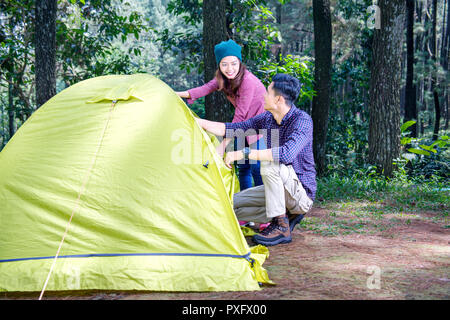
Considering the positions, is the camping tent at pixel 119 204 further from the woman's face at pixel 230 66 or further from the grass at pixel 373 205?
the grass at pixel 373 205

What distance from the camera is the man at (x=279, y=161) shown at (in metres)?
3.46

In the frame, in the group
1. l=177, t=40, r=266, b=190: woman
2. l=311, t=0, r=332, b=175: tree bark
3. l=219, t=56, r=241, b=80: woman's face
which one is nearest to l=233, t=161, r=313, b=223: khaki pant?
l=177, t=40, r=266, b=190: woman

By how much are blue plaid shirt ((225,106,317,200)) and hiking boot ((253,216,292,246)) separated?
355mm

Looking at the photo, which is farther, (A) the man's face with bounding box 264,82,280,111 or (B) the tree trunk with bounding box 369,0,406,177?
(B) the tree trunk with bounding box 369,0,406,177

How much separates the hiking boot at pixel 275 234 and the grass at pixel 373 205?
55 centimetres

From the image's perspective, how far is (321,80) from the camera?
7.90m

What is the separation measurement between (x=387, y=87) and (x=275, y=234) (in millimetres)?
4129

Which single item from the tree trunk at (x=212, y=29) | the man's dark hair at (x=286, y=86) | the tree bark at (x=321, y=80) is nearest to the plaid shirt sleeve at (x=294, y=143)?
the man's dark hair at (x=286, y=86)

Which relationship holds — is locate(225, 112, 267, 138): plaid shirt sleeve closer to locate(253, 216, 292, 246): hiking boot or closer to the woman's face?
the woman's face

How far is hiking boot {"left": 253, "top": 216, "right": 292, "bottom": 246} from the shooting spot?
3.53m

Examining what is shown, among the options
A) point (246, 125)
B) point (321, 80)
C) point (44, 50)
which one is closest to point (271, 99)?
point (246, 125)

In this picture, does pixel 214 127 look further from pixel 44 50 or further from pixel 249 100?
pixel 44 50
